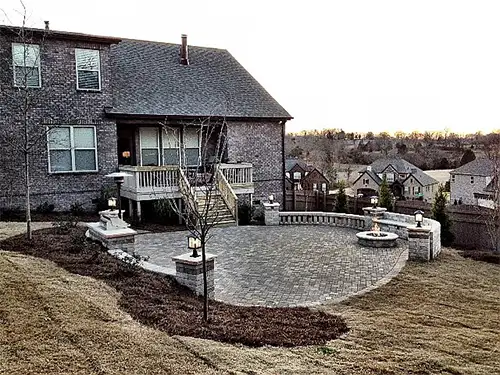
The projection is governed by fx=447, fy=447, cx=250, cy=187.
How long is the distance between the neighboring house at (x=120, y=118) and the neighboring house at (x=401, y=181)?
22.7 metres

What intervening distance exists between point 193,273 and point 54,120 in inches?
448

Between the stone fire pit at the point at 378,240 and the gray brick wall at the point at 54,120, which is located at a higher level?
the gray brick wall at the point at 54,120

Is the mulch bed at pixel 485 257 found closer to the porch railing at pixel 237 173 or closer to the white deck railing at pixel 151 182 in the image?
the porch railing at pixel 237 173

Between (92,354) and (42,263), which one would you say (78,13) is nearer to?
Result: (42,263)

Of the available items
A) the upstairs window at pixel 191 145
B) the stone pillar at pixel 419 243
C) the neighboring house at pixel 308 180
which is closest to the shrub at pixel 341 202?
the upstairs window at pixel 191 145

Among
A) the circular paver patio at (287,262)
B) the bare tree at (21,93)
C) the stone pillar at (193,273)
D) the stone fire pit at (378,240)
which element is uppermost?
the bare tree at (21,93)

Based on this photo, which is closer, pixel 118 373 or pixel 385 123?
pixel 118 373

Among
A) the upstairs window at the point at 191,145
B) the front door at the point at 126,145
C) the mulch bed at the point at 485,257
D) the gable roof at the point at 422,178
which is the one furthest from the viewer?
the gable roof at the point at 422,178

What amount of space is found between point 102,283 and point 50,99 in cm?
1136

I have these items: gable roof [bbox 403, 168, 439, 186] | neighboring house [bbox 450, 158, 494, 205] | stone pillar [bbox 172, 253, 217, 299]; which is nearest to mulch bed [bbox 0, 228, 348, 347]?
stone pillar [bbox 172, 253, 217, 299]

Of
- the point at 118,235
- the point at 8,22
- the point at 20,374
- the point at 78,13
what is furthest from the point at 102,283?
the point at 78,13

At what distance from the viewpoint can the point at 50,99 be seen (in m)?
16.2

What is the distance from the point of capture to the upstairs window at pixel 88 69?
1670 centimetres

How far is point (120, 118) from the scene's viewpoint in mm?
17562
